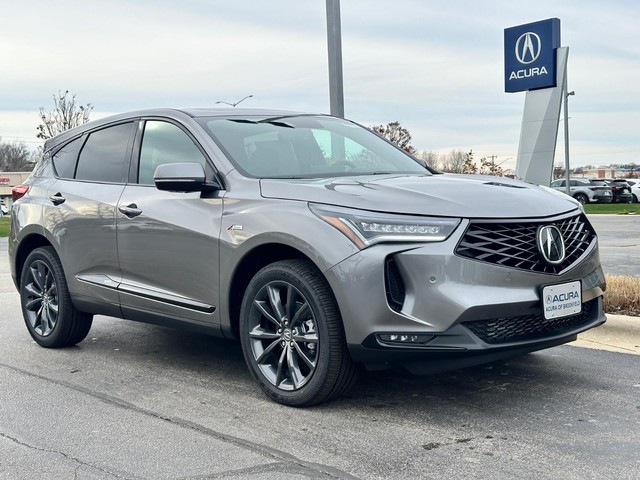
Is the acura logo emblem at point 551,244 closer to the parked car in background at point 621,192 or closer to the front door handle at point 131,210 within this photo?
the front door handle at point 131,210

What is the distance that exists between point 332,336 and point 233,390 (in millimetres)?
1057

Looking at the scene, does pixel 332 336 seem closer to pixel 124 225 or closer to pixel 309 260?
pixel 309 260

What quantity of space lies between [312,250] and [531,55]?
1982 centimetres

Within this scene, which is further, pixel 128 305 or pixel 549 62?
pixel 549 62

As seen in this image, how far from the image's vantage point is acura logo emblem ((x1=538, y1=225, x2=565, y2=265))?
171 inches

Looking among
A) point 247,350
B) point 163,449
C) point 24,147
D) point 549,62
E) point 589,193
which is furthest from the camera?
point 24,147

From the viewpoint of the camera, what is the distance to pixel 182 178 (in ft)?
16.4

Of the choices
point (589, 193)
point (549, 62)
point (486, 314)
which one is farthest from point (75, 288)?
point (589, 193)

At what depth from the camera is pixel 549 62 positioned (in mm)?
22109

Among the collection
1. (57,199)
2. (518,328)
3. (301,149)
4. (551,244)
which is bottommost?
(518,328)

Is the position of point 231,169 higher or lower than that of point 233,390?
higher

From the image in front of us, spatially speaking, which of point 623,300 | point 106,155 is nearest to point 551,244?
point 623,300

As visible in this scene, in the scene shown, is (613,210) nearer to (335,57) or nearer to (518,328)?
(335,57)

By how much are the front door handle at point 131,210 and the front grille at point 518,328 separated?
249 centimetres
